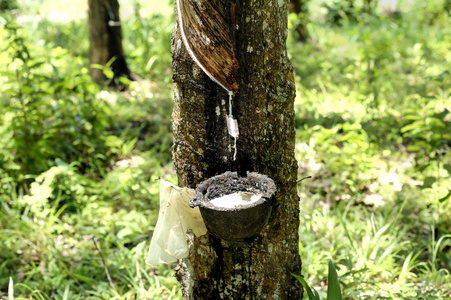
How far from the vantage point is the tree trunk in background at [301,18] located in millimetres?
6215

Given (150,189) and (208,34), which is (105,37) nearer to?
(150,189)

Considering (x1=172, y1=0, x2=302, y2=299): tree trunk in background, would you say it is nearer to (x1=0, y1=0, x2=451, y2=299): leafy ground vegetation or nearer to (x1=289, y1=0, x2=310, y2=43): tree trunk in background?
(x1=0, y1=0, x2=451, y2=299): leafy ground vegetation

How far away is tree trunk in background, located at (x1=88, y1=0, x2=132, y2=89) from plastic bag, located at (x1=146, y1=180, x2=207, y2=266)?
3927 millimetres

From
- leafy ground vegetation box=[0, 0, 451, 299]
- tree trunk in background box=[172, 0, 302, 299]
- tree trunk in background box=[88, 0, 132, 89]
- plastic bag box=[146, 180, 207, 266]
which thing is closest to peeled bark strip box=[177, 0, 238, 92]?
tree trunk in background box=[172, 0, 302, 299]

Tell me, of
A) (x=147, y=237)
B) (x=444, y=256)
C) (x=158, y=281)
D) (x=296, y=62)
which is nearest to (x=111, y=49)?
(x=296, y=62)

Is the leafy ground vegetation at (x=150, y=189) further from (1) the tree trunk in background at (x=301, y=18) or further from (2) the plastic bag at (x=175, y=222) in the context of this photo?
(1) the tree trunk in background at (x=301, y=18)

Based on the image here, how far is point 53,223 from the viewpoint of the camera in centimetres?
303

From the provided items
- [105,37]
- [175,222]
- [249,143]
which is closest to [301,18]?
[105,37]

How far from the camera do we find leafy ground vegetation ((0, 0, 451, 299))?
2420mm

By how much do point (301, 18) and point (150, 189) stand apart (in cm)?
433

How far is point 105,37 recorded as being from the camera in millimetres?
5266

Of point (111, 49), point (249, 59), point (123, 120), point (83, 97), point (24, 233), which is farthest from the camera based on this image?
point (111, 49)

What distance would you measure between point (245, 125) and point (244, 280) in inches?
28.6

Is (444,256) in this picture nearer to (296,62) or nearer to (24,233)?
(24,233)
